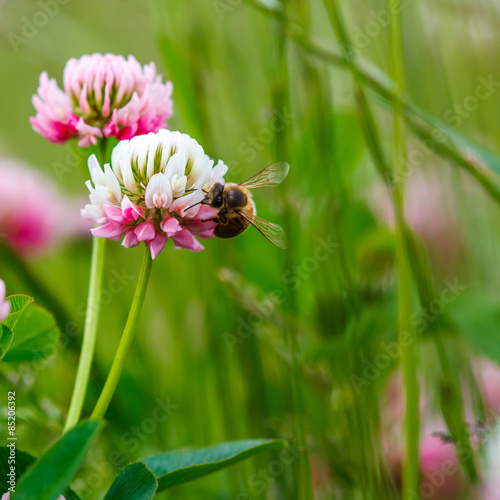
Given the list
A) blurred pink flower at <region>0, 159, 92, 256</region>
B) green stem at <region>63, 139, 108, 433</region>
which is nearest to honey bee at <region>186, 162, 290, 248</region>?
green stem at <region>63, 139, 108, 433</region>

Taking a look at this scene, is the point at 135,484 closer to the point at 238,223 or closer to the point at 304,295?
the point at 238,223

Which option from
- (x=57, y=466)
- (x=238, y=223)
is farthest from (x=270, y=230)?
(x=57, y=466)

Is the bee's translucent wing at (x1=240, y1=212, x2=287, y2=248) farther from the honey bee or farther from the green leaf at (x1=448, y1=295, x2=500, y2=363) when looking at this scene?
the green leaf at (x1=448, y1=295, x2=500, y2=363)

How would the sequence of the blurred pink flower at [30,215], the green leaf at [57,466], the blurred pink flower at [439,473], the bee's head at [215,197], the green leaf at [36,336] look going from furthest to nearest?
the blurred pink flower at [30,215] < the blurred pink flower at [439,473] < the bee's head at [215,197] < the green leaf at [36,336] < the green leaf at [57,466]

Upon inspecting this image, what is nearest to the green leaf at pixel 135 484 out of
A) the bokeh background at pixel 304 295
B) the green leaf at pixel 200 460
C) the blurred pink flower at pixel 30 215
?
the green leaf at pixel 200 460

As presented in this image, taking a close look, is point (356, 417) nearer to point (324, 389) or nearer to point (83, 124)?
point (324, 389)

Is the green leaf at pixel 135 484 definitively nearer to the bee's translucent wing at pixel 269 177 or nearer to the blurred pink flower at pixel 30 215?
the bee's translucent wing at pixel 269 177

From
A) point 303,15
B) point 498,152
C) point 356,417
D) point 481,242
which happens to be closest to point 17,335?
point 356,417
